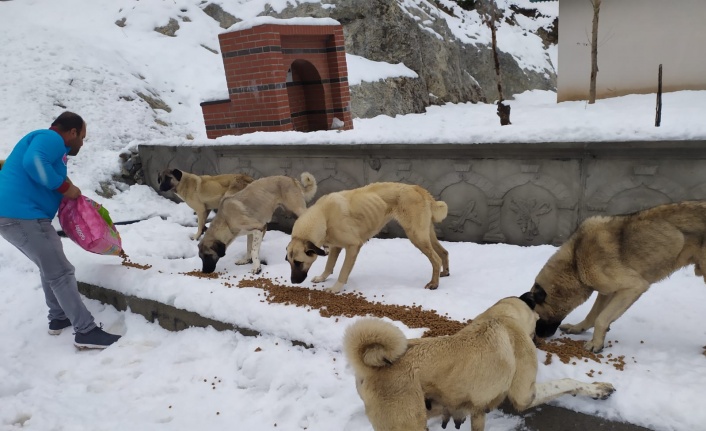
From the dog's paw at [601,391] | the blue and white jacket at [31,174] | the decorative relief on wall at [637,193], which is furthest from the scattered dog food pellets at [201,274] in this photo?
the decorative relief on wall at [637,193]

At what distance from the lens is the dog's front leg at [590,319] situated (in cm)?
366

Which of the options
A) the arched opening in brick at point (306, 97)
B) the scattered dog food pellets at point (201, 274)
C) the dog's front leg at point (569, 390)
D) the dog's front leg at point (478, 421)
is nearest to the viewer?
the dog's front leg at point (478, 421)

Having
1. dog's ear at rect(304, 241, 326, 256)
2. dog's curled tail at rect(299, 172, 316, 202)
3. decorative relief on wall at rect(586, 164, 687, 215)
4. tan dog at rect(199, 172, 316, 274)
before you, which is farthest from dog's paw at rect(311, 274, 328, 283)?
decorative relief on wall at rect(586, 164, 687, 215)

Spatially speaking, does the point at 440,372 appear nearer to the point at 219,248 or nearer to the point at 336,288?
the point at 336,288

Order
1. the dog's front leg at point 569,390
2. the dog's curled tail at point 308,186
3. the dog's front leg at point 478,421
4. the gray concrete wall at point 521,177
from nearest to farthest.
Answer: the dog's front leg at point 478,421 < the dog's front leg at point 569,390 < the gray concrete wall at point 521,177 < the dog's curled tail at point 308,186

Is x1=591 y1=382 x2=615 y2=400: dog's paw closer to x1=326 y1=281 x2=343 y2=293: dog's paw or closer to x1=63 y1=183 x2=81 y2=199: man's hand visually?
x1=326 y1=281 x2=343 y2=293: dog's paw

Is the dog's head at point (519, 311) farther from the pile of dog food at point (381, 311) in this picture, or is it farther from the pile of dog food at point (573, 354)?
the pile of dog food at point (381, 311)

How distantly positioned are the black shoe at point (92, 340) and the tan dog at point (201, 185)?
3.02 metres

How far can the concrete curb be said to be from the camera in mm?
2773

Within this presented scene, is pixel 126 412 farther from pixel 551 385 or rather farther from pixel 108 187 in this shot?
pixel 108 187

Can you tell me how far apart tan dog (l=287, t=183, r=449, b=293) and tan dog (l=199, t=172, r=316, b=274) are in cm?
149

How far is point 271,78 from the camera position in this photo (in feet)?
27.8

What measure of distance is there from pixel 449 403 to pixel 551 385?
79 centimetres

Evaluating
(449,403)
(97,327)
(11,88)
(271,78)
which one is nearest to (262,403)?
(449,403)
